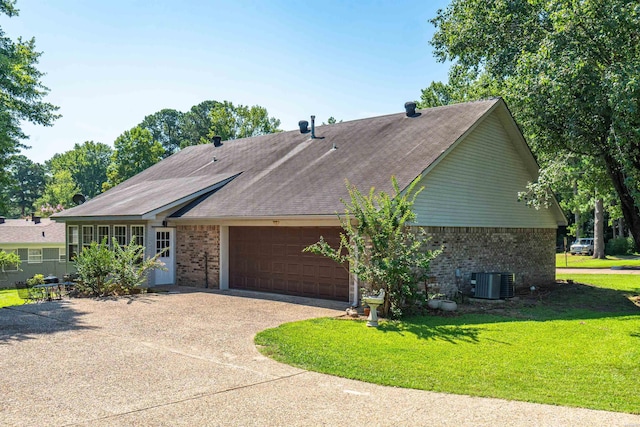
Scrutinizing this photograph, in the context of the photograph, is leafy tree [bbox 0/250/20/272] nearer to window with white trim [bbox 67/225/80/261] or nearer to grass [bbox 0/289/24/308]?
grass [bbox 0/289/24/308]

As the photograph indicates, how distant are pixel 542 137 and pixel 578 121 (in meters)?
1.34

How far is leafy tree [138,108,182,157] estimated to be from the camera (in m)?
71.9

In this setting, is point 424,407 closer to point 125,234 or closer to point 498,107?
point 498,107

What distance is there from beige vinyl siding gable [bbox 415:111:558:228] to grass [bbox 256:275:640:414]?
3052 mm

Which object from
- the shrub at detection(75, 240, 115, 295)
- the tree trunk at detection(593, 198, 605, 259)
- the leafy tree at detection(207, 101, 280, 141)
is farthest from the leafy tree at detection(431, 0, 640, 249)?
the leafy tree at detection(207, 101, 280, 141)

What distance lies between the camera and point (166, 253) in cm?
1786

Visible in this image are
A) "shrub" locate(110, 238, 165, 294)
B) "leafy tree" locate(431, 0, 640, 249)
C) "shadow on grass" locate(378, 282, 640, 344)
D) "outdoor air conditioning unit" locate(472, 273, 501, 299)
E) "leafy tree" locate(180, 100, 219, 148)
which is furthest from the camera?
"leafy tree" locate(180, 100, 219, 148)

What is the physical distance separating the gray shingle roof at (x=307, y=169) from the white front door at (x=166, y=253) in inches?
42.1

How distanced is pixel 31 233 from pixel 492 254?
2852 centimetres

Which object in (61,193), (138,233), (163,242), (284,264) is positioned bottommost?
(284,264)

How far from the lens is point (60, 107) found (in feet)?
62.5

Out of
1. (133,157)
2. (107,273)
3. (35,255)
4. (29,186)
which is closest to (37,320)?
(107,273)

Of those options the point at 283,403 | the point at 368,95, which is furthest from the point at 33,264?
the point at 283,403

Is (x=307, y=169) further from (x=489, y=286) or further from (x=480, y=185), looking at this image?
(x=489, y=286)
